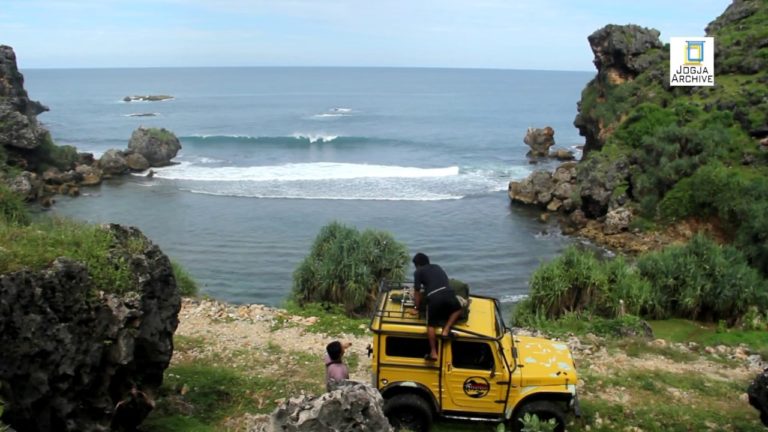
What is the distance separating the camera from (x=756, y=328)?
1969 centimetres

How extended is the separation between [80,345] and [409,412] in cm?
527

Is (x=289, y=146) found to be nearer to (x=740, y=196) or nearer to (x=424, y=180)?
(x=424, y=180)

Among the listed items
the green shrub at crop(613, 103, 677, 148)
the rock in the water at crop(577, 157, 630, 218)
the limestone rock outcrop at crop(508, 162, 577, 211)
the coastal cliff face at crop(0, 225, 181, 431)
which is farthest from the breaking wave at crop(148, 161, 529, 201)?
the coastal cliff face at crop(0, 225, 181, 431)

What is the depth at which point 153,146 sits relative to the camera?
65000mm

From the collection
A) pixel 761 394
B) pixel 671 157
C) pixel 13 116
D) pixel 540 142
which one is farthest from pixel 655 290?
pixel 540 142

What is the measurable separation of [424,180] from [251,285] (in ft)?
106

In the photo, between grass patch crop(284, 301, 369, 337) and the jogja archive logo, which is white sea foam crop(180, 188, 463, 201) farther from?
grass patch crop(284, 301, 369, 337)

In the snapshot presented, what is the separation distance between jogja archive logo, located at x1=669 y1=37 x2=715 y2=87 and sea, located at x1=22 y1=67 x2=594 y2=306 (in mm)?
16108

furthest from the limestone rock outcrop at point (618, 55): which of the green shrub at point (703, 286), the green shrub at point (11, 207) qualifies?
the green shrub at point (11, 207)

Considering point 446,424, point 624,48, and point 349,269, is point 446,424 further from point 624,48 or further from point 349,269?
point 624,48

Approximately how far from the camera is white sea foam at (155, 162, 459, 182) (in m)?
60.9

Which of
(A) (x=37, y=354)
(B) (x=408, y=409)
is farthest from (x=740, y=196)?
(A) (x=37, y=354)

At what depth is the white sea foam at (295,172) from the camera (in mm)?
60938

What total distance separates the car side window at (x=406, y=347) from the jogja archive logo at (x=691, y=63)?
45875 millimetres
